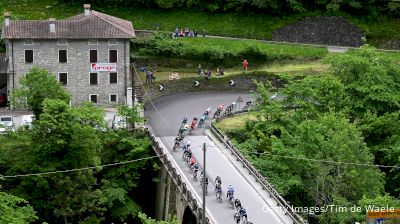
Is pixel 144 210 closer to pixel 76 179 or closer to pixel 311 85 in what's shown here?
pixel 76 179

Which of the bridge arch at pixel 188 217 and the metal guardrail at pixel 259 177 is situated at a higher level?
the metal guardrail at pixel 259 177

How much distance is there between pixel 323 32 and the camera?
97312 millimetres

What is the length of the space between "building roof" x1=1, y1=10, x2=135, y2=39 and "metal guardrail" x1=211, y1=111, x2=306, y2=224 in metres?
12.3

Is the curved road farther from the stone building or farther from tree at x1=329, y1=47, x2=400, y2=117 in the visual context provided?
tree at x1=329, y1=47, x2=400, y2=117

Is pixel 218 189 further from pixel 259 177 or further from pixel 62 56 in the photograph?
pixel 62 56

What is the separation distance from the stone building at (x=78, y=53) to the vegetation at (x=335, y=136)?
486 inches

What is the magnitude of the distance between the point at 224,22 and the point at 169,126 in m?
26.1

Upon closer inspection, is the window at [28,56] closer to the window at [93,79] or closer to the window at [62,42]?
the window at [62,42]

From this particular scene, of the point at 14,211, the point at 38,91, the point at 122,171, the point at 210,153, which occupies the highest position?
the point at 38,91

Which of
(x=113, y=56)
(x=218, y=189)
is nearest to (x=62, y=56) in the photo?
(x=113, y=56)

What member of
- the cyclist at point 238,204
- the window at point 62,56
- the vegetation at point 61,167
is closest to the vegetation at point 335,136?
the cyclist at point 238,204

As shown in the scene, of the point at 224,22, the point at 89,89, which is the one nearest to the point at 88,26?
the point at 89,89

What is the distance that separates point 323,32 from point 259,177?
132 ft

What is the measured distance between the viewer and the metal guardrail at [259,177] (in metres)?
53.3
